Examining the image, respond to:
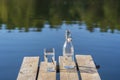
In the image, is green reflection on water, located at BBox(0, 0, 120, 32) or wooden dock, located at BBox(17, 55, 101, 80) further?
green reflection on water, located at BBox(0, 0, 120, 32)

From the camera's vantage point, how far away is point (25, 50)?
11906 millimetres

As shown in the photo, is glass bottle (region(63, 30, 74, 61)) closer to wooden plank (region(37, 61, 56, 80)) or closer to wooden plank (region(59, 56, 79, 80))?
wooden plank (region(59, 56, 79, 80))

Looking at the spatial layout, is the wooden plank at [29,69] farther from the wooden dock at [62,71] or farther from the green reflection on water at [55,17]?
the green reflection on water at [55,17]

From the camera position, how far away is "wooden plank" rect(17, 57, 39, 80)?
5.06 meters

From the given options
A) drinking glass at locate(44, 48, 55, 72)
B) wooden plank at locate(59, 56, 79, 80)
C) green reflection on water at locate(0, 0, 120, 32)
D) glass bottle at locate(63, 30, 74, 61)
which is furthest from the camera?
green reflection on water at locate(0, 0, 120, 32)

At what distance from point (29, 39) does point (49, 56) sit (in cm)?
903

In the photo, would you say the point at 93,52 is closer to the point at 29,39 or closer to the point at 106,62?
the point at 106,62

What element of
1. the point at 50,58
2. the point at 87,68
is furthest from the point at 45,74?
the point at 87,68

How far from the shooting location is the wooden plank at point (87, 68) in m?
5.05

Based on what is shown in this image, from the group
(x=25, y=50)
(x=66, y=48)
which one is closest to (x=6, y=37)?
(x=25, y=50)

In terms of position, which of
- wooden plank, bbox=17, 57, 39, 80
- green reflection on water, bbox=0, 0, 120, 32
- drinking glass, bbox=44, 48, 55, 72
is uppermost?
drinking glass, bbox=44, 48, 55, 72

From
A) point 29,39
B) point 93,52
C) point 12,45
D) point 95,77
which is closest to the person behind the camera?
point 95,77

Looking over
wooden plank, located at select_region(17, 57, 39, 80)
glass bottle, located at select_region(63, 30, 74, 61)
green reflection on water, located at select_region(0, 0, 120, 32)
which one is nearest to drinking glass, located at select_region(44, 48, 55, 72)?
wooden plank, located at select_region(17, 57, 39, 80)

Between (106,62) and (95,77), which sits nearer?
(95,77)
